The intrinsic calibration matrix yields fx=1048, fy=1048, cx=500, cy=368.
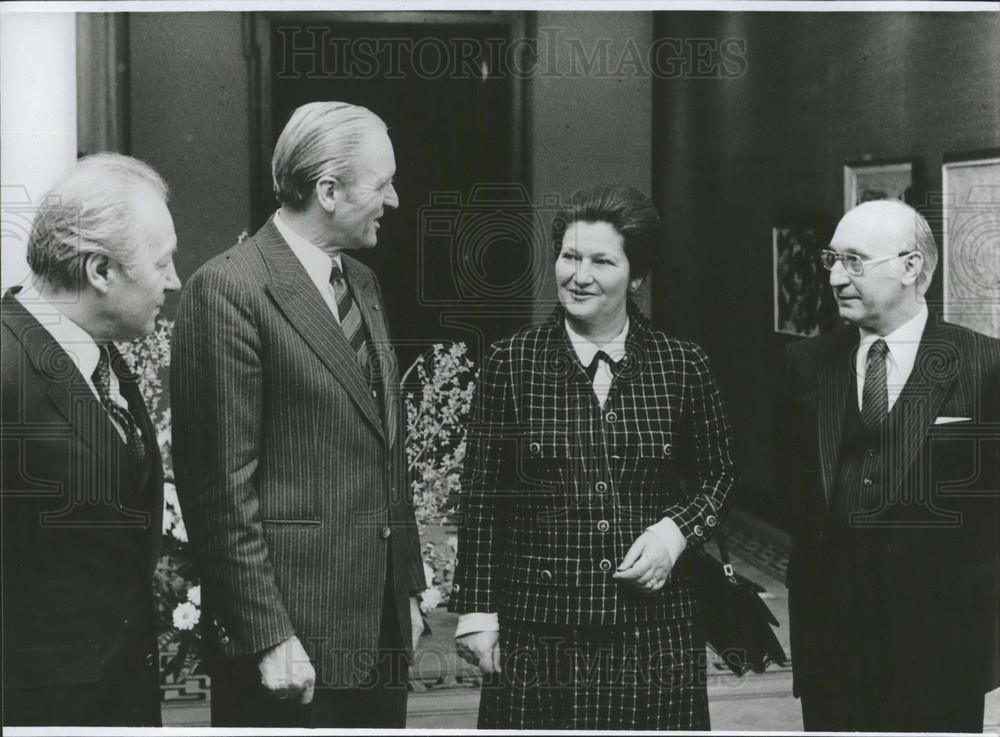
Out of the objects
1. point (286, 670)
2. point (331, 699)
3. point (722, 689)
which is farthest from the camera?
point (722, 689)

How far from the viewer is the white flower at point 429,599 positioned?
288 cm

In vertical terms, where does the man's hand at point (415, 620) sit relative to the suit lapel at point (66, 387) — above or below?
below

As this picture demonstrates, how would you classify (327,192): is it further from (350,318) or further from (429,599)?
(429,599)

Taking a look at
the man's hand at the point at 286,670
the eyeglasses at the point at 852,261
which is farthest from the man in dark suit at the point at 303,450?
the eyeglasses at the point at 852,261

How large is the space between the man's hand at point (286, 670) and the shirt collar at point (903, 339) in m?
1.67

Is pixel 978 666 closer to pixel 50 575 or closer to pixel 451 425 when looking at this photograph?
pixel 451 425

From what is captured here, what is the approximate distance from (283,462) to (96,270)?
0.74 metres

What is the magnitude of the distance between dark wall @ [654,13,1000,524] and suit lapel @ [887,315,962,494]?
13 cm

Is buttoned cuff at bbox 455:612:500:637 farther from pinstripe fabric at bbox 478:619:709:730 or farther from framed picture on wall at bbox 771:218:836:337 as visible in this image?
framed picture on wall at bbox 771:218:836:337

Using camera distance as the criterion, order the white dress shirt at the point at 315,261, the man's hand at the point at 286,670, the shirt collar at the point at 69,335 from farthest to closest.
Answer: the shirt collar at the point at 69,335 → the white dress shirt at the point at 315,261 → the man's hand at the point at 286,670

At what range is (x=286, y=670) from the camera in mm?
2607

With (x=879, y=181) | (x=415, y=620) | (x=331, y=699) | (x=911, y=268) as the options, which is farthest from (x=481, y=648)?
(x=879, y=181)

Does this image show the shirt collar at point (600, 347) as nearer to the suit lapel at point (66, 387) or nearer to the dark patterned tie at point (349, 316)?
the dark patterned tie at point (349, 316)

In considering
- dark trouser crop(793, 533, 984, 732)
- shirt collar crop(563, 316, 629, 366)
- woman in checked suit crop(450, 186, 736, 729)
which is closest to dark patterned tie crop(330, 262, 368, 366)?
woman in checked suit crop(450, 186, 736, 729)
